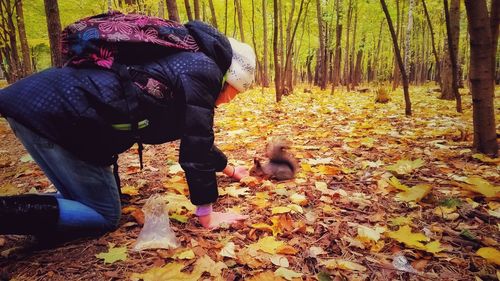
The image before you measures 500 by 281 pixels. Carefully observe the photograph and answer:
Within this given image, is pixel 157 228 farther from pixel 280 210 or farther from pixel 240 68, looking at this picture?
pixel 240 68

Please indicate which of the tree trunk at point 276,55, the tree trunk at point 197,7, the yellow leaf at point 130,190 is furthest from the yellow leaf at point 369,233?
the tree trunk at point 197,7

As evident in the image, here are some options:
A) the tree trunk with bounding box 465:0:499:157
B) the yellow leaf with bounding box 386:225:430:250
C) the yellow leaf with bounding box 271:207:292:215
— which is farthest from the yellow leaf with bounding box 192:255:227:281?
the tree trunk with bounding box 465:0:499:157

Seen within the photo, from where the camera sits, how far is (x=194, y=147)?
5.02 feet

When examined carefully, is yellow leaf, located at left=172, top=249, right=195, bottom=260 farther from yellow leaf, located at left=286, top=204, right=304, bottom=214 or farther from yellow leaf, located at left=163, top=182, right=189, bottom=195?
yellow leaf, located at left=163, top=182, right=189, bottom=195

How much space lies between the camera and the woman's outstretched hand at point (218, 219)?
175 cm

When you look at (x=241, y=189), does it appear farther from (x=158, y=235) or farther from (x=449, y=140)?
(x=449, y=140)

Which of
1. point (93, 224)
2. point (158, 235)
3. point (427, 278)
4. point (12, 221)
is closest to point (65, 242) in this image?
point (93, 224)

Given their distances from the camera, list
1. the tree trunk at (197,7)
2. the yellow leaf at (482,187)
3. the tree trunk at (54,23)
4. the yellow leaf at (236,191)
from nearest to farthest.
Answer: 1. the yellow leaf at (482,187)
2. the yellow leaf at (236,191)
3. the tree trunk at (54,23)
4. the tree trunk at (197,7)

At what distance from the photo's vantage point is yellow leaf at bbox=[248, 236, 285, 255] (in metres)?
1.53

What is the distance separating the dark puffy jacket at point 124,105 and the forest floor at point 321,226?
14.6 inches

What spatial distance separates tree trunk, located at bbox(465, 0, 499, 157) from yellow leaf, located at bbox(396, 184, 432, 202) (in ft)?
3.65

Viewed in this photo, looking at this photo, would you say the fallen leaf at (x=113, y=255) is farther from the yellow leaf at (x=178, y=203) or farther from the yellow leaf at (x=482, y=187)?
the yellow leaf at (x=482, y=187)

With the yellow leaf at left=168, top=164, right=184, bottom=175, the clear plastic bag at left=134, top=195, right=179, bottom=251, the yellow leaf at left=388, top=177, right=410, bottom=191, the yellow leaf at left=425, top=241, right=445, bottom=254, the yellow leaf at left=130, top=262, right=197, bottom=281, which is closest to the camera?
the yellow leaf at left=130, top=262, right=197, bottom=281

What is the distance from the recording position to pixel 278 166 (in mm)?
2512
